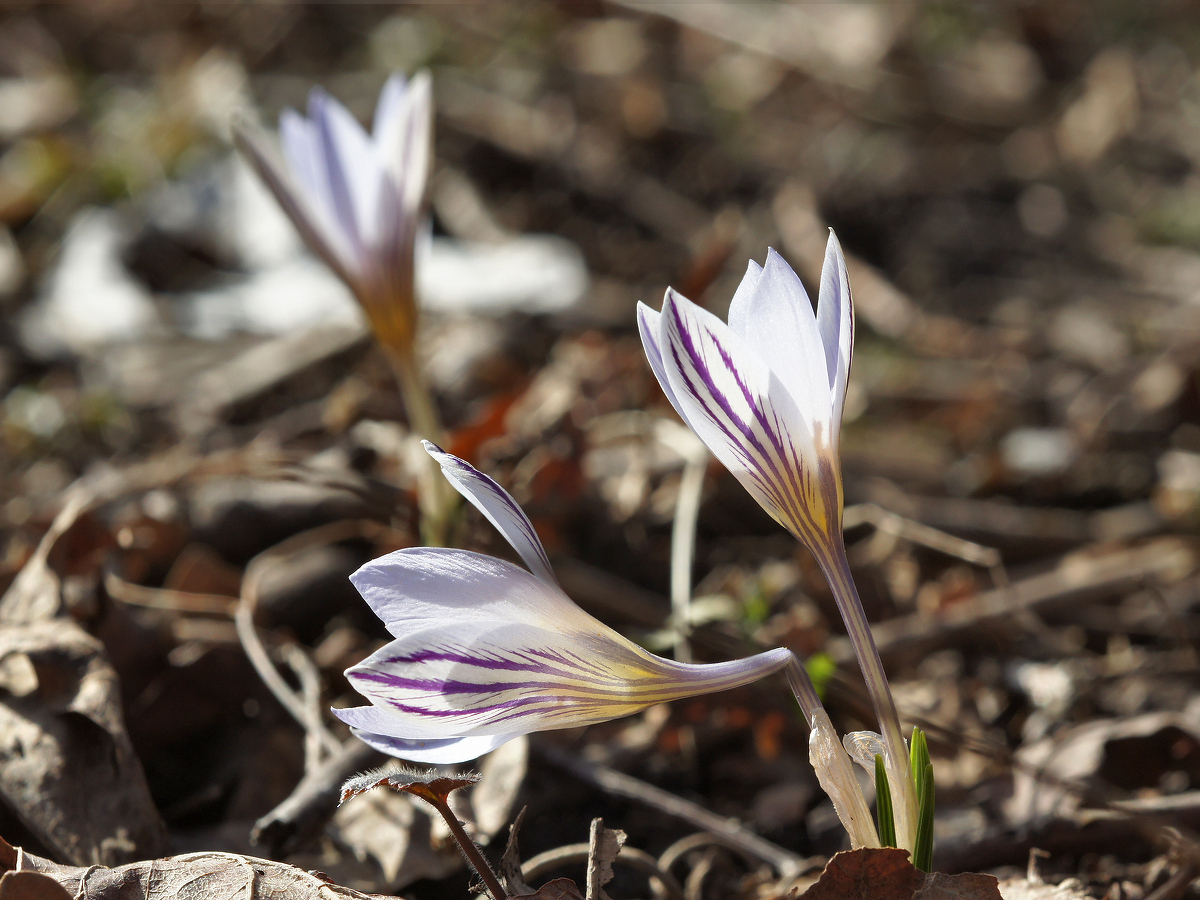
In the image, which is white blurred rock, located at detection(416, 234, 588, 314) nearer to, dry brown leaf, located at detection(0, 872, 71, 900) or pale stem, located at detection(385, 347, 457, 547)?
pale stem, located at detection(385, 347, 457, 547)

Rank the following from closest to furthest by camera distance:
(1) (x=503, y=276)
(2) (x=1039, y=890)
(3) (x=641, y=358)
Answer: (2) (x=1039, y=890) → (3) (x=641, y=358) → (1) (x=503, y=276)

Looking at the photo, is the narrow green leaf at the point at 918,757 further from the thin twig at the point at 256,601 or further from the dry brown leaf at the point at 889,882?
the thin twig at the point at 256,601

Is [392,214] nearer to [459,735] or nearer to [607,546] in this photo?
[607,546]

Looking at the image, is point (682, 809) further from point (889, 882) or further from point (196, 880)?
point (196, 880)

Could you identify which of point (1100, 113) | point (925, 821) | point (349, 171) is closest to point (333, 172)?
point (349, 171)

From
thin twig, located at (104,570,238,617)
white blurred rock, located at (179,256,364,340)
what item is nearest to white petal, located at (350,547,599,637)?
thin twig, located at (104,570,238,617)
